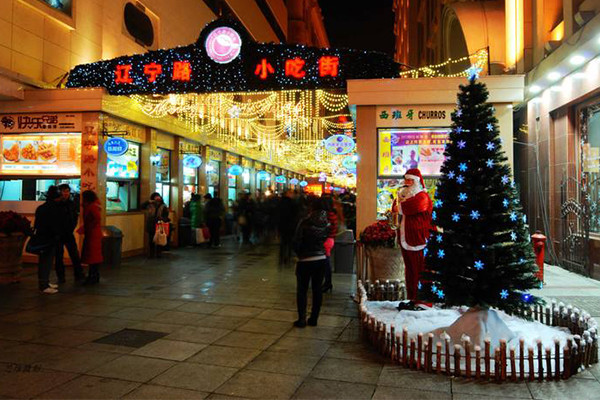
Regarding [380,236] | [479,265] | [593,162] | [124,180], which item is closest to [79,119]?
[124,180]

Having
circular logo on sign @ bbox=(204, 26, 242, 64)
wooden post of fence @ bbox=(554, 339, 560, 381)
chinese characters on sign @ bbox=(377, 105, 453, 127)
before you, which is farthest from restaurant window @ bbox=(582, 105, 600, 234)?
circular logo on sign @ bbox=(204, 26, 242, 64)

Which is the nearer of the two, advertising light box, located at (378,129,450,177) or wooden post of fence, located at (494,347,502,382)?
wooden post of fence, located at (494,347,502,382)

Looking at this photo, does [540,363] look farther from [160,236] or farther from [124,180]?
[124,180]

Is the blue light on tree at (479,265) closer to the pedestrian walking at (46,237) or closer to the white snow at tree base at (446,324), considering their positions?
the white snow at tree base at (446,324)

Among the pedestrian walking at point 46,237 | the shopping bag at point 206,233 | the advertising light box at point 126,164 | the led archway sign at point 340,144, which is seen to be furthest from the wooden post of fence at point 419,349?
the shopping bag at point 206,233

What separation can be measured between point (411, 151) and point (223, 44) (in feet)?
17.2

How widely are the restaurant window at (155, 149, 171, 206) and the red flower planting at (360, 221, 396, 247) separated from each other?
9.81 m

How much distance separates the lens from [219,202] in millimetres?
16688

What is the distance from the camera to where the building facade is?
11961 mm

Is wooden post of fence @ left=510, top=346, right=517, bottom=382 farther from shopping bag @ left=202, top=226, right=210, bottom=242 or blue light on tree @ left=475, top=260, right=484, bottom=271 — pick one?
shopping bag @ left=202, top=226, right=210, bottom=242

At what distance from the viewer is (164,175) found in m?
16.7

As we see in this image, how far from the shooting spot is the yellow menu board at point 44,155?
40.8ft

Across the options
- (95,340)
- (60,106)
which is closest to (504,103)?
(95,340)

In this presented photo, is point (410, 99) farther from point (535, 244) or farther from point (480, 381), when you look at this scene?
point (480, 381)
